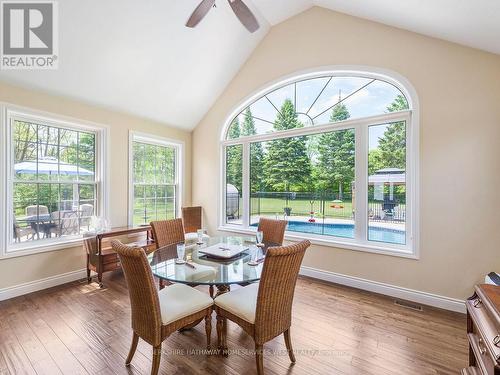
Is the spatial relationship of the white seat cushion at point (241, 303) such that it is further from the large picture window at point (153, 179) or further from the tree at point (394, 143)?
the large picture window at point (153, 179)

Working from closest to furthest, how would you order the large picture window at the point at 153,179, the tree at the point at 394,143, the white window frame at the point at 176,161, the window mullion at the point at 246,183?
the tree at the point at 394,143
the white window frame at the point at 176,161
the large picture window at the point at 153,179
the window mullion at the point at 246,183

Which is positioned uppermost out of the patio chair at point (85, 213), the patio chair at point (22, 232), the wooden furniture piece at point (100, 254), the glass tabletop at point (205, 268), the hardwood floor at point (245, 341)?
the patio chair at point (85, 213)

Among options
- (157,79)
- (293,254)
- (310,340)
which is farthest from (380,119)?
(157,79)

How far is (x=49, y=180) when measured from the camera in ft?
10.8

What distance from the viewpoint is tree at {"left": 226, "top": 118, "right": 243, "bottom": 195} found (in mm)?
4637

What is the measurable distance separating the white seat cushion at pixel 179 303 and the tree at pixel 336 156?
2.47 metres

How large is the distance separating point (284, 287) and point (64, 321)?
230 centimetres

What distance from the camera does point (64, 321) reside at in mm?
2395

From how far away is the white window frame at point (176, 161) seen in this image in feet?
13.5

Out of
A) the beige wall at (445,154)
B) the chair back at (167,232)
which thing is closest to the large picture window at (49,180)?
the chair back at (167,232)

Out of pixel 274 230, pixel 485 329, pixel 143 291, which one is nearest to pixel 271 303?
pixel 143 291

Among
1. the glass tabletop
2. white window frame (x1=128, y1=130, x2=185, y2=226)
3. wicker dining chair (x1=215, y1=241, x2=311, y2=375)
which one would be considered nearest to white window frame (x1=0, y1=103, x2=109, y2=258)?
white window frame (x1=128, y1=130, x2=185, y2=226)

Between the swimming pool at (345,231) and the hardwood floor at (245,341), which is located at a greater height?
the swimming pool at (345,231)

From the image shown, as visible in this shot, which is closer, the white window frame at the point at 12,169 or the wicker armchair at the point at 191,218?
the white window frame at the point at 12,169
